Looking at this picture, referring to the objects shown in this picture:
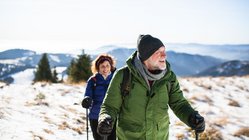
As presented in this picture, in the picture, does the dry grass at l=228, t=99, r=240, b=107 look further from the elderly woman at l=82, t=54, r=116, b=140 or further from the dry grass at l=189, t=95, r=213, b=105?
the elderly woman at l=82, t=54, r=116, b=140

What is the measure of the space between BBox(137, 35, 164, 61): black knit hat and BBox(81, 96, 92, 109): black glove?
A: 2727mm

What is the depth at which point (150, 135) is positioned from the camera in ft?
11.7

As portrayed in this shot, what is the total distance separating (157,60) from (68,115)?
7773mm

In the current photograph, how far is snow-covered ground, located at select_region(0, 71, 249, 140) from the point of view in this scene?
8.02 metres

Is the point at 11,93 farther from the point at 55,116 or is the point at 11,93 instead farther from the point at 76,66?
the point at 76,66

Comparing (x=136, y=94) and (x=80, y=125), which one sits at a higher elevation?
(x=136, y=94)

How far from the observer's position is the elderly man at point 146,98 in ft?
11.6

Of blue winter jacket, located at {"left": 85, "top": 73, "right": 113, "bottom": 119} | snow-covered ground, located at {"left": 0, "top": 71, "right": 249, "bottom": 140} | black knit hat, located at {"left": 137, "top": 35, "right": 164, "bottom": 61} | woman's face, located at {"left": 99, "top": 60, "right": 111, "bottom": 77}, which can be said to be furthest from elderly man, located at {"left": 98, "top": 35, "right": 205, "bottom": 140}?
snow-covered ground, located at {"left": 0, "top": 71, "right": 249, "bottom": 140}

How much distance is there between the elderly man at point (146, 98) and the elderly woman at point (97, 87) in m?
2.62

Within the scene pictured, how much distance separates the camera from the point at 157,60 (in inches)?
139

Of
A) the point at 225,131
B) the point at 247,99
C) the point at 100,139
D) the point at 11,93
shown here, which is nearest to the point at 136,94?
the point at 100,139

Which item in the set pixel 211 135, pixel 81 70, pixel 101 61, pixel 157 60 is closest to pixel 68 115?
pixel 101 61

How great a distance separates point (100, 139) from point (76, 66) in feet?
74.1

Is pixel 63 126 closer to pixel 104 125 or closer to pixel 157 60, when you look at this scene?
pixel 104 125
